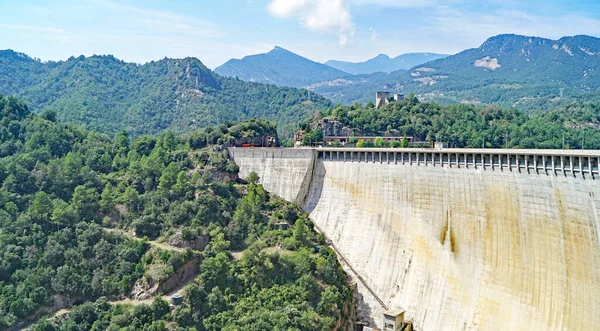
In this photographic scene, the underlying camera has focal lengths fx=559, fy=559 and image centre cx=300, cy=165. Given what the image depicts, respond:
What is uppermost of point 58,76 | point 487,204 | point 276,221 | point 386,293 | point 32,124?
point 58,76

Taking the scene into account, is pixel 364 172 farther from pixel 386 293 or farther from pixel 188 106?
pixel 188 106

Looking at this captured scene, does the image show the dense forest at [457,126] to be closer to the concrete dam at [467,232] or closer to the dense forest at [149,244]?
the dense forest at [149,244]

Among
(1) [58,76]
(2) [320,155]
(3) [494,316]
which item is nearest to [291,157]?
(2) [320,155]

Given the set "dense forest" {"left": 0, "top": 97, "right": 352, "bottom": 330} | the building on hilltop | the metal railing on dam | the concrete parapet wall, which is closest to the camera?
the metal railing on dam

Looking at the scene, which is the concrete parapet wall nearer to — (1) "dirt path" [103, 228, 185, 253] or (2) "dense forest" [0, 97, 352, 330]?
(2) "dense forest" [0, 97, 352, 330]

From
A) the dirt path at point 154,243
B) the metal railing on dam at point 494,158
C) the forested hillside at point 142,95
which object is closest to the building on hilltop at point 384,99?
the forested hillside at point 142,95

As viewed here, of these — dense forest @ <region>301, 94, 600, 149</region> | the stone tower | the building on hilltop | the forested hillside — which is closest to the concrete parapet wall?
dense forest @ <region>301, 94, 600, 149</region>
